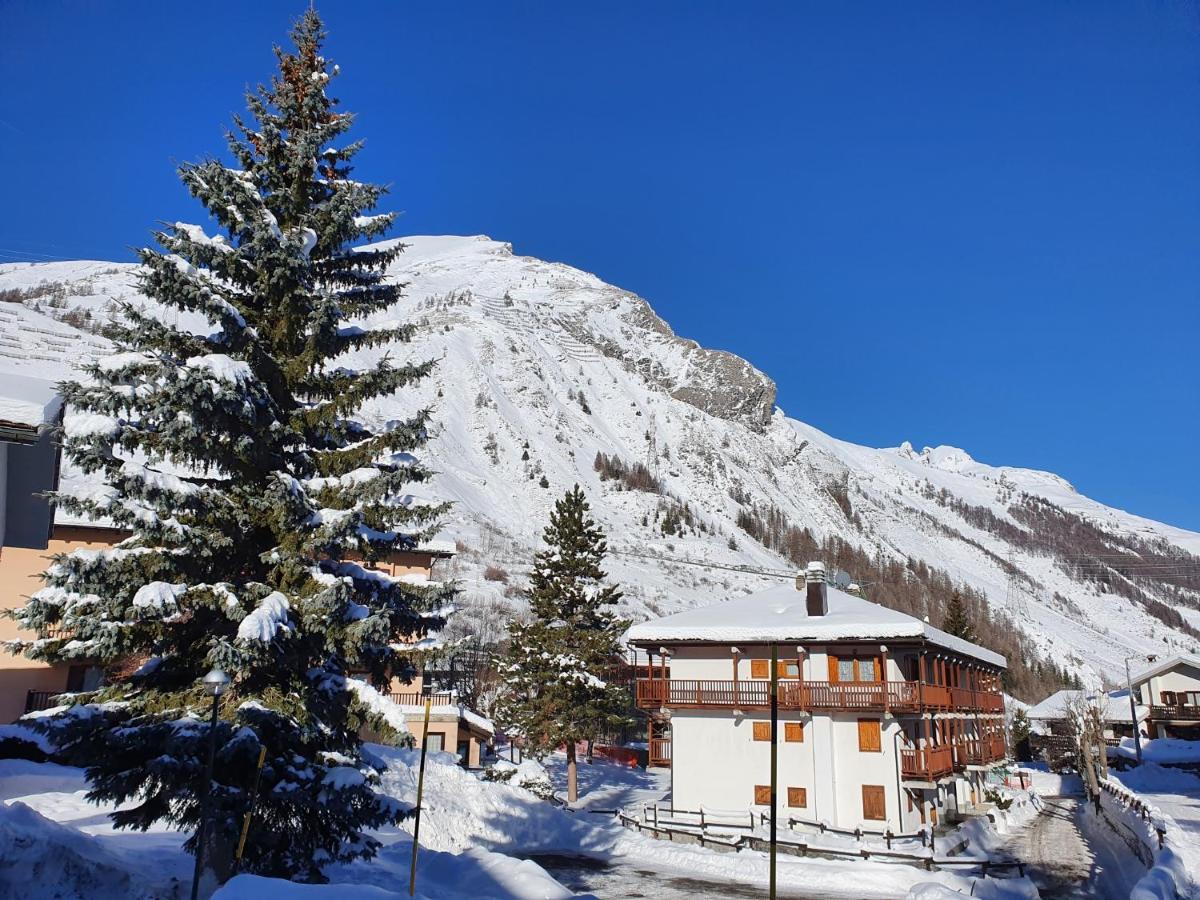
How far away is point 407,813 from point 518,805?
18285 millimetres

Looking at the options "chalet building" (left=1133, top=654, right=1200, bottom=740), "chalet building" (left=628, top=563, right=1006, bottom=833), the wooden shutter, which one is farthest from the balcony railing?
"chalet building" (left=1133, top=654, right=1200, bottom=740)

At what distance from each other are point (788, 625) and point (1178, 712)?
5481 cm

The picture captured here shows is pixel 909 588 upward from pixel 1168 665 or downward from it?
upward

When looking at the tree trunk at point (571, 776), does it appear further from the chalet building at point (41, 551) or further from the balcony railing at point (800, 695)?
the balcony railing at point (800, 695)

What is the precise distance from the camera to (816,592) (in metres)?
36.0

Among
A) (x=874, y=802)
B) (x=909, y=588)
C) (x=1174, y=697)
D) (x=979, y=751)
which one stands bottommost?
(x=874, y=802)

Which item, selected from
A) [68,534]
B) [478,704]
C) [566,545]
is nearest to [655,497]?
[478,704]

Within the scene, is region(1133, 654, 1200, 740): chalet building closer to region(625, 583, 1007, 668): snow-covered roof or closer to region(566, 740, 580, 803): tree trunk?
region(625, 583, 1007, 668): snow-covered roof

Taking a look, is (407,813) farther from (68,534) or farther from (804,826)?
(804,826)

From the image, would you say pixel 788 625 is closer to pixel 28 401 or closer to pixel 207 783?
pixel 207 783

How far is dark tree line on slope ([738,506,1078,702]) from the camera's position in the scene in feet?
431

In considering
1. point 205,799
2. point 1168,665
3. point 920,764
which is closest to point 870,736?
point 920,764

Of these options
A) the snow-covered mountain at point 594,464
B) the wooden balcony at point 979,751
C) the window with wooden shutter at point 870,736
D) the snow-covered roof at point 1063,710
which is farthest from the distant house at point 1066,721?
the window with wooden shutter at point 870,736

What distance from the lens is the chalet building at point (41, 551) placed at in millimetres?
10977
